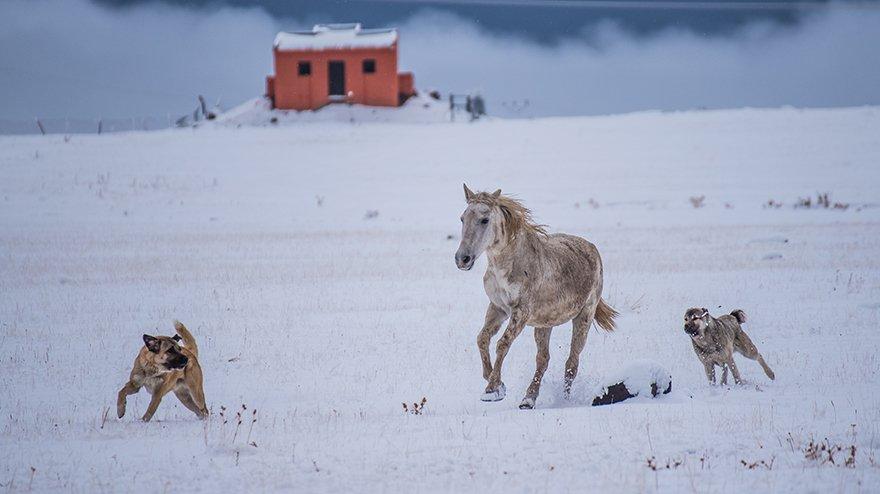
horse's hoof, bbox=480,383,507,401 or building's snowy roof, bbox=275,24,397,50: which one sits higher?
building's snowy roof, bbox=275,24,397,50

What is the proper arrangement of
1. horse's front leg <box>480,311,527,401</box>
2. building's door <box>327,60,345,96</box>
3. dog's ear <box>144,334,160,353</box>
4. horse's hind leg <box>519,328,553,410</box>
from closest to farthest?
dog's ear <box>144,334,160,353</box> → horse's front leg <box>480,311,527,401</box> → horse's hind leg <box>519,328,553,410</box> → building's door <box>327,60,345,96</box>

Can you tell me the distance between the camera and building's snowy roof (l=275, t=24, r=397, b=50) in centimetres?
5912

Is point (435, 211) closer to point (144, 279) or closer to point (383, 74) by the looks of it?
point (144, 279)

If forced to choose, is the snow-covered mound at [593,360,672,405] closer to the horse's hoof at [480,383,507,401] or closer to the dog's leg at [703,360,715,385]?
the horse's hoof at [480,383,507,401]

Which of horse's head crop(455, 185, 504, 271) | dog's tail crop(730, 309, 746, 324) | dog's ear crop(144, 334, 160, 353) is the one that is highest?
horse's head crop(455, 185, 504, 271)

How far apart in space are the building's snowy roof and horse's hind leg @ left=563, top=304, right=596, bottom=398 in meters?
51.5

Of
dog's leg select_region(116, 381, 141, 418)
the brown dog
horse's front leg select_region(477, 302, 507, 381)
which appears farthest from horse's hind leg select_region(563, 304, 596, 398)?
dog's leg select_region(116, 381, 141, 418)

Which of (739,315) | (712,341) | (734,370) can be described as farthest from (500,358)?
(739,315)

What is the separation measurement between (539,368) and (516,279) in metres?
0.95

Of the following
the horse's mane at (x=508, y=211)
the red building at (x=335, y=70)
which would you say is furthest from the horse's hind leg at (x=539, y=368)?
the red building at (x=335, y=70)

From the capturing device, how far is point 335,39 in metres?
60.4

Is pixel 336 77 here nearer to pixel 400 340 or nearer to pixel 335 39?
pixel 335 39

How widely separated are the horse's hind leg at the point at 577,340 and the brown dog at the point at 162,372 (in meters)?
3.71

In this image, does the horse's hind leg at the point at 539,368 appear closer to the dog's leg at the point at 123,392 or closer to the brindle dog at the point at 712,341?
the brindle dog at the point at 712,341
